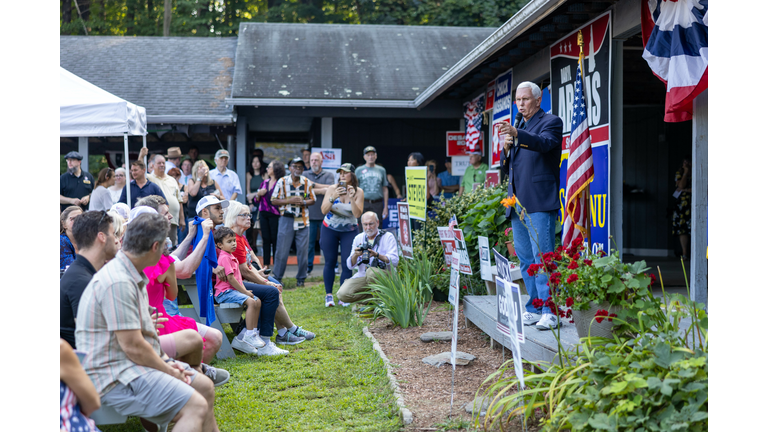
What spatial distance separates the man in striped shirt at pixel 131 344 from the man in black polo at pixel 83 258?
11.0 inches

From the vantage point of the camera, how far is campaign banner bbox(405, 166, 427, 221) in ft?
23.7

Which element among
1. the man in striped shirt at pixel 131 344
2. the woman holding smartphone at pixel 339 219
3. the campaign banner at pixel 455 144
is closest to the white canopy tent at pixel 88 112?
the woman holding smartphone at pixel 339 219

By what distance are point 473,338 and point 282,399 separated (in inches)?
77.0

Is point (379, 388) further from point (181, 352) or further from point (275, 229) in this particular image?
point (275, 229)

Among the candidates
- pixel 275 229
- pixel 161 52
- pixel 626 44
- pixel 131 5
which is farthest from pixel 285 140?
pixel 131 5

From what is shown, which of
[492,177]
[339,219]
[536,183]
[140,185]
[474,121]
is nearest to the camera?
[536,183]

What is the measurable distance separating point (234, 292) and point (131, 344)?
2632 millimetres

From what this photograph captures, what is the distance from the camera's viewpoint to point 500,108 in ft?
30.8

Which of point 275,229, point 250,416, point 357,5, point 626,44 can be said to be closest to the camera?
point 250,416

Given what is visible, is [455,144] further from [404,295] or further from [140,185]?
[404,295]

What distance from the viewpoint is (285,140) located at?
1562cm

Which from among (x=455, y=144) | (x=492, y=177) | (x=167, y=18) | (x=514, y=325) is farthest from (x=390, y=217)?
(x=167, y=18)

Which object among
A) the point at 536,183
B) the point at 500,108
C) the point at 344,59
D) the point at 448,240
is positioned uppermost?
the point at 344,59

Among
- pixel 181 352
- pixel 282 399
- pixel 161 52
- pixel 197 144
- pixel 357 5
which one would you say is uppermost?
pixel 357 5
